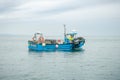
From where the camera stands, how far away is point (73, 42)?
55.0m

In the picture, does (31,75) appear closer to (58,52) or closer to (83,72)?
(83,72)

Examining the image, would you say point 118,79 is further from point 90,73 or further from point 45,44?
point 45,44

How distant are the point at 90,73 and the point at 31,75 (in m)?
7.56

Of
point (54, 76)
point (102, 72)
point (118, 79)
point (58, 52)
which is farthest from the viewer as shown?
point (58, 52)

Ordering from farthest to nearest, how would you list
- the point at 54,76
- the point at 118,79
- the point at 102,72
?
the point at 102,72
the point at 54,76
the point at 118,79

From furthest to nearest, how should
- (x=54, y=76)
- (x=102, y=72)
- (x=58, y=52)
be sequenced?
(x=58, y=52)
(x=102, y=72)
(x=54, y=76)

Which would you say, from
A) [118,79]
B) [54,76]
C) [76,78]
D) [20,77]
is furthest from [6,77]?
[118,79]

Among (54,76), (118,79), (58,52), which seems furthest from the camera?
(58,52)

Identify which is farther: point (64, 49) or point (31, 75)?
point (64, 49)

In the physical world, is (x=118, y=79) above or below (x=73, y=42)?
below

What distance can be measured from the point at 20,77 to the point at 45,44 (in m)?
29.3

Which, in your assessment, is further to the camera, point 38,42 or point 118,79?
point 38,42

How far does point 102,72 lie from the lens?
29.7 m

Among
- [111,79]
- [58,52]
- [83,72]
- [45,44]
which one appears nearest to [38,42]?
[45,44]
